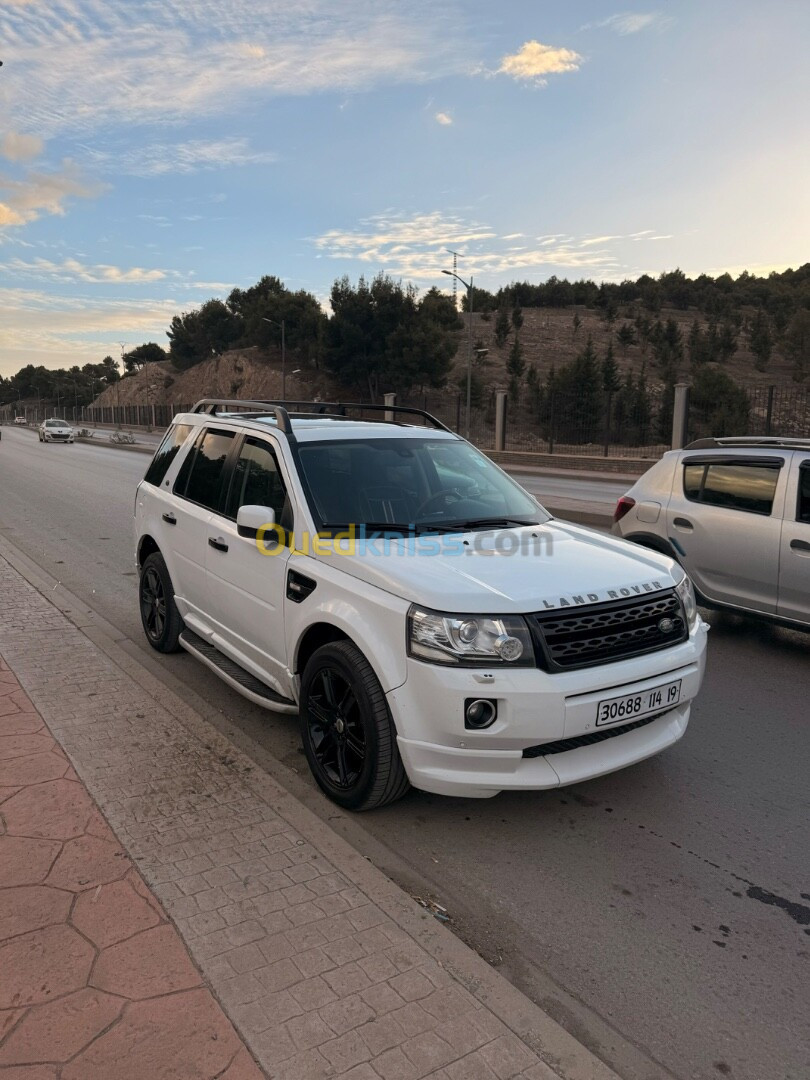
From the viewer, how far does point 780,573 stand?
579 cm

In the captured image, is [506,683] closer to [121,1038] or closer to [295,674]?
[295,674]

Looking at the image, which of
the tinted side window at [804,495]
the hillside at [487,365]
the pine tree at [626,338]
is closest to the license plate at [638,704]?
the tinted side window at [804,495]

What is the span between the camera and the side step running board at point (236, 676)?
407 cm

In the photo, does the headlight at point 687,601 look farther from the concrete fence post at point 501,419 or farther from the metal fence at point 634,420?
the concrete fence post at point 501,419

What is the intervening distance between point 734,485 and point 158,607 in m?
4.59

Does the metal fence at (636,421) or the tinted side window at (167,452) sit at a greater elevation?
the metal fence at (636,421)

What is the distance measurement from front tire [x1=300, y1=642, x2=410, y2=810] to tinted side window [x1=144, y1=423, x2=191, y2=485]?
105 inches

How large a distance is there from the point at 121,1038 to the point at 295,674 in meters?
1.88

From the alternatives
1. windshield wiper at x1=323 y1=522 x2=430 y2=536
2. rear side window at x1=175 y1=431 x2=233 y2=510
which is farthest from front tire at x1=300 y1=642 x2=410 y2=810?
rear side window at x1=175 y1=431 x2=233 y2=510

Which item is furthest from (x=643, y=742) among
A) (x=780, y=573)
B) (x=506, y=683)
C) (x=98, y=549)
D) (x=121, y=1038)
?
(x=98, y=549)

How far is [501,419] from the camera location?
35594 millimetres

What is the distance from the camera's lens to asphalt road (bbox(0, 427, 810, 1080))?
2406 mm

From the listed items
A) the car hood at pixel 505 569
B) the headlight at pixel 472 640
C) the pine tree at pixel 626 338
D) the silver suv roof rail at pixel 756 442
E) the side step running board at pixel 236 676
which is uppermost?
the pine tree at pixel 626 338

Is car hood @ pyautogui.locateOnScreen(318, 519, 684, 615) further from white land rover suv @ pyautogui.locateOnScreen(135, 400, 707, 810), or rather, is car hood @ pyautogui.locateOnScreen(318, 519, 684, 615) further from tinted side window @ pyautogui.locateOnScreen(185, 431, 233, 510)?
tinted side window @ pyautogui.locateOnScreen(185, 431, 233, 510)
